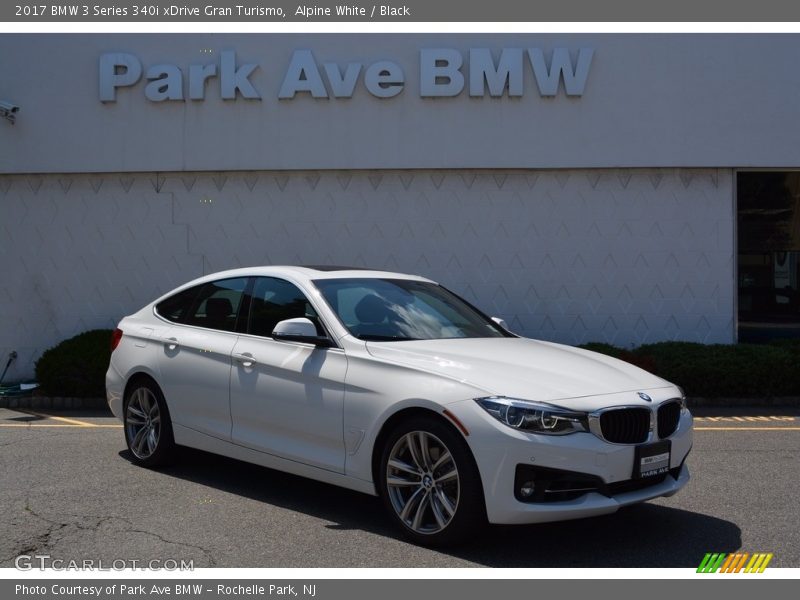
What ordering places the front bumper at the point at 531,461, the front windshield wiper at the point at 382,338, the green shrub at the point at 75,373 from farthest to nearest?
the green shrub at the point at 75,373 < the front windshield wiper at the point at 382,338 < the front bumper at the point at 531,461

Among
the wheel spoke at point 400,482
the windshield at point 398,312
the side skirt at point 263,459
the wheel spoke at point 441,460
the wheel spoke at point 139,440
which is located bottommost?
the wheel spoke at point 139,440

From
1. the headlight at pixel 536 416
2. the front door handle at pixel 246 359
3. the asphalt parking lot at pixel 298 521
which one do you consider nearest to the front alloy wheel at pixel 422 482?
the asphalt parking lot at pixel 298 521

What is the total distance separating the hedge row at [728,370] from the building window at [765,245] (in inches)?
64.0

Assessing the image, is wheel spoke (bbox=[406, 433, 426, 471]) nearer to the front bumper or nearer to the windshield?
the front bumper

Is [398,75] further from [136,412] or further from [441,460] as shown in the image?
[441,460]

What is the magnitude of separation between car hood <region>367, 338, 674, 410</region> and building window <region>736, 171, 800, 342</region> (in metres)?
7.95

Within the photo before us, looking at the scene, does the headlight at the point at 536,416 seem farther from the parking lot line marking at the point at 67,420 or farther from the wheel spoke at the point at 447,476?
the parking lot line marking at the point at 67,420

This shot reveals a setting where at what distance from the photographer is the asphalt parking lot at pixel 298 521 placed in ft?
17.2

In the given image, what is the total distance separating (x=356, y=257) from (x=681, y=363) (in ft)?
15.6

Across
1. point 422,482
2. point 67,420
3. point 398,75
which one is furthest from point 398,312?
point 398,75

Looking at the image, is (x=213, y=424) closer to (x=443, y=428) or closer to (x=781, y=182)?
(x=443, y=428)

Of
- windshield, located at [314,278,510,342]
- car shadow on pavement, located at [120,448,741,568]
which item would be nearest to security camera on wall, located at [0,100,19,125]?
car shadow on pavement, located at [120,448,741,568]

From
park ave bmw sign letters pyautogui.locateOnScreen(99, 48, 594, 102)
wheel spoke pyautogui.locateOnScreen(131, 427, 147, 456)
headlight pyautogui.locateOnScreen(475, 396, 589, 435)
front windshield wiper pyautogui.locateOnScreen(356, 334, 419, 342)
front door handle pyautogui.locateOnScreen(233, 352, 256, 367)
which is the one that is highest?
park ave bmw sign letters pyautogui.locateOnScreen(99, 48, 594, 102)

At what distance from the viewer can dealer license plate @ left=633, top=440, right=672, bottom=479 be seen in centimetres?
523
